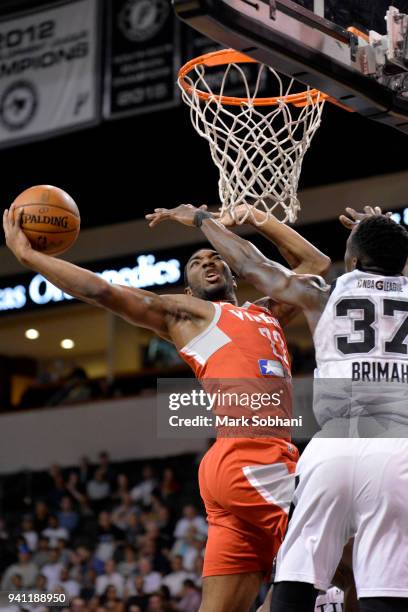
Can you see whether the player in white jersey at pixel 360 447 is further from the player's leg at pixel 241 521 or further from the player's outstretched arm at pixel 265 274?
the player's leg at pixel 241 521

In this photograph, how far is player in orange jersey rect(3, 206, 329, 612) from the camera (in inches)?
166

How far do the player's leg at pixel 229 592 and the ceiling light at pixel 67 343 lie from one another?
1487cm

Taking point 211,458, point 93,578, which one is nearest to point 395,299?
point 211,458

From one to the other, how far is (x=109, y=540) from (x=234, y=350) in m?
8.48

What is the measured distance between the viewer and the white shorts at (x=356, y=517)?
326cm

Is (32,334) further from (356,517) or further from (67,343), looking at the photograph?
(356,517)

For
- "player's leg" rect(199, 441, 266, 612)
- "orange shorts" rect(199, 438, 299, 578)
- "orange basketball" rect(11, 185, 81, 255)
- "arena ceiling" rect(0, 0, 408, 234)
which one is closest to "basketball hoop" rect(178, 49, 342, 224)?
"orange basketball" rect(11, 185, 81, 255)

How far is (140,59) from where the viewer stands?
10633 millimetres

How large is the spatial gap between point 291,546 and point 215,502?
0.99 meters

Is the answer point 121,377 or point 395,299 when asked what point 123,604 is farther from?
point 395,299

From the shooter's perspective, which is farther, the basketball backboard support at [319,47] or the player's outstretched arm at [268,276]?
the basketball backboard support at [319,47]

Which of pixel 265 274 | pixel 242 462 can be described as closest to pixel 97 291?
pixel 265 274

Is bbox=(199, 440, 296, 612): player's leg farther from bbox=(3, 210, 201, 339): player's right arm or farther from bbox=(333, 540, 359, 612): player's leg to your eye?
bbox=(3, 210, 201, 339): player's right arm

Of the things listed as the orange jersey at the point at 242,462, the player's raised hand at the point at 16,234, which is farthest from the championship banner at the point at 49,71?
the orange jersey at the point at 242,462
